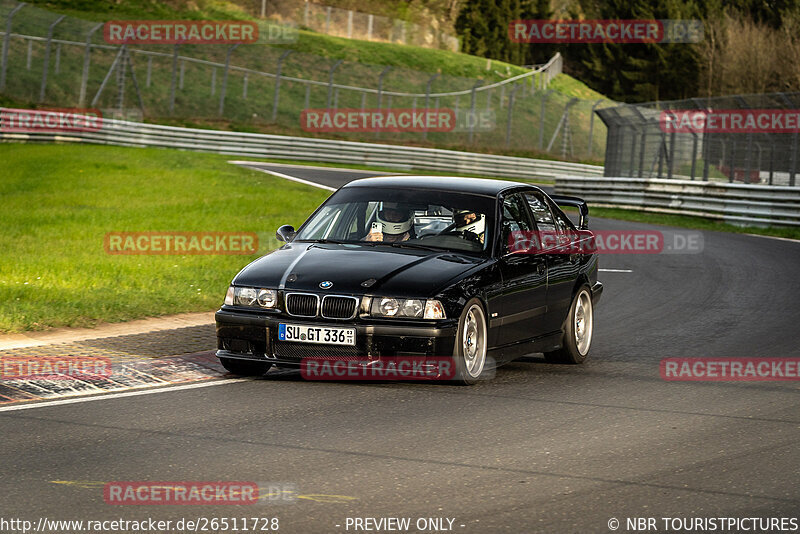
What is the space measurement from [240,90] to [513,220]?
150ft

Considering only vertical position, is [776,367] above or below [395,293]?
below

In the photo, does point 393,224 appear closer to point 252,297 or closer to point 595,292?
point 252,297

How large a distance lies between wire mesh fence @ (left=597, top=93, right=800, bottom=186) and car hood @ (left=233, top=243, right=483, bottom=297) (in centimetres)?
1922

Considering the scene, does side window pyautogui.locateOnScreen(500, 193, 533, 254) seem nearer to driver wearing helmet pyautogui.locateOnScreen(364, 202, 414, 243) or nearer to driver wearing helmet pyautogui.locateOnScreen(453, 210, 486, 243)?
Result: driver wearing helmet pyautogui.locateOnScreen(453, 210, 486, 243)

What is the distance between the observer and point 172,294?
510 inches

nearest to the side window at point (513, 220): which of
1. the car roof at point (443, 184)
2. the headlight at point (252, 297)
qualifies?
the car roof at point (443, 184)

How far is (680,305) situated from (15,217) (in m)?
12.2

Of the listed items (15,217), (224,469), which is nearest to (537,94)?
(15,217)

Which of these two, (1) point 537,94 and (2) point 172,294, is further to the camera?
(1) point 537,94

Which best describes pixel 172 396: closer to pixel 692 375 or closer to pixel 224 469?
pixel 224 469

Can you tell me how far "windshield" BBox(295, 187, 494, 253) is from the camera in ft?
29.8

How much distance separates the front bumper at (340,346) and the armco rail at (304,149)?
31.1 metres

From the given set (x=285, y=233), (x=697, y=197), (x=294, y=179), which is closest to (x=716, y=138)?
(x=697, y=197)

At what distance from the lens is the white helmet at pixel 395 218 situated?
30.2ft
